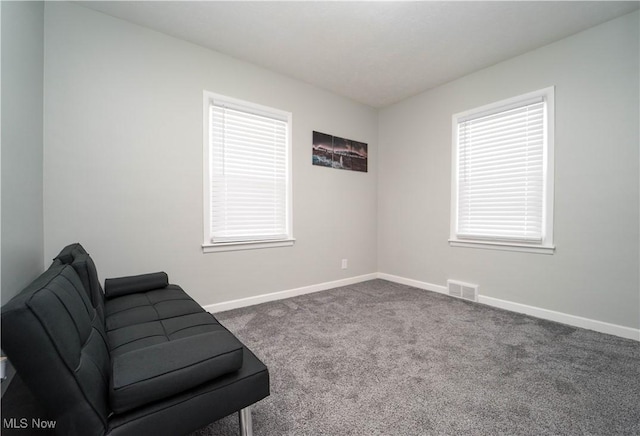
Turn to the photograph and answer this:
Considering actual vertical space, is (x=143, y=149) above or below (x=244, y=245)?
above

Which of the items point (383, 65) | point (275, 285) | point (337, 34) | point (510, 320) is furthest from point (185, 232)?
point (510, 320)

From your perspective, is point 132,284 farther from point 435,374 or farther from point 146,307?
point 435,374

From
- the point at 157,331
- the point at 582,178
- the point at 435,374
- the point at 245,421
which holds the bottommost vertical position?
the point at 435,374

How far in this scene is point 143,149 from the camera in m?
2.66

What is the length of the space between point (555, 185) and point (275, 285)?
326 cm

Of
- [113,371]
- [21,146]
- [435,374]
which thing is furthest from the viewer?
[435,374]

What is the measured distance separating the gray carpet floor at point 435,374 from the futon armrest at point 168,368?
54cm

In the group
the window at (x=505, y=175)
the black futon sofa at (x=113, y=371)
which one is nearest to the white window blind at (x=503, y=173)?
the window at (x=505, y=175)

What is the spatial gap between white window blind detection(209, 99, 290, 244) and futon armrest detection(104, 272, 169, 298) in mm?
762

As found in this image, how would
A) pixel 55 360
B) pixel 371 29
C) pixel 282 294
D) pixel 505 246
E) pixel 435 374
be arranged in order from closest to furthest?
pixel 55 360 < pixel 435 374 < pixel 371 29 < pixel 505 246 < pixel 282 294

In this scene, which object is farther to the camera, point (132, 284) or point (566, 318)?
point (566, 318)

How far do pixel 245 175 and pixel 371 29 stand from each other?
78.0 inches

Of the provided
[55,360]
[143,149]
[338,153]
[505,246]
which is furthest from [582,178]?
[143,149]

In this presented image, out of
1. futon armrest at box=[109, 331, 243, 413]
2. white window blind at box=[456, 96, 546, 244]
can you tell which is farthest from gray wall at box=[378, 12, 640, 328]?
futon armrest at box=[109, 331, 243, 413]
